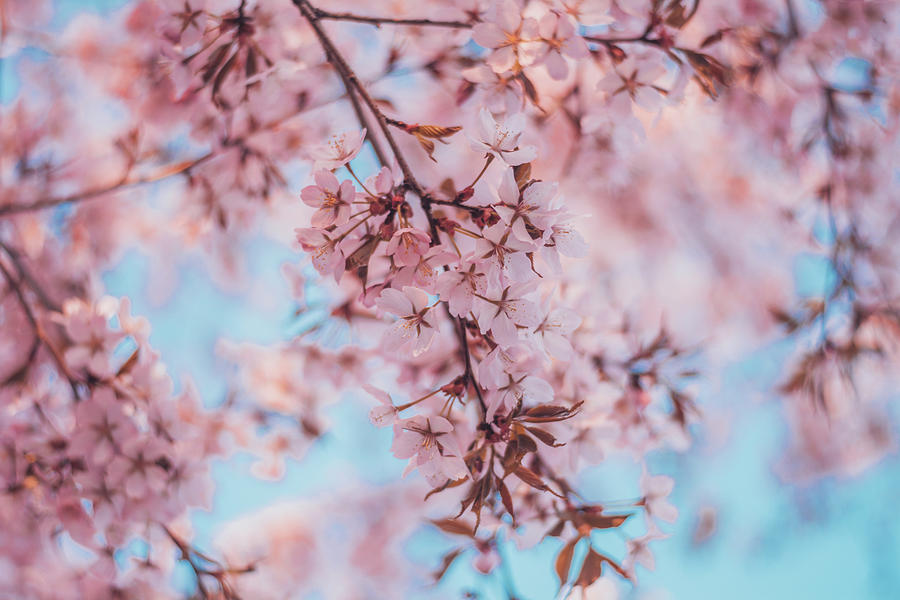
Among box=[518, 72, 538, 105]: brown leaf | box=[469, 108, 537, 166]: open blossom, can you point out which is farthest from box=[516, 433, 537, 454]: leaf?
box=[518, 72, 538, 105]: brown leaf

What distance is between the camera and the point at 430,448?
2.59 ft

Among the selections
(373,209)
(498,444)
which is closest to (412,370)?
(498,444)

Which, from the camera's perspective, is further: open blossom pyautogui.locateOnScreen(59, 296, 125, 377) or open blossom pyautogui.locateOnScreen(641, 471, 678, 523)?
open blossom pyautogui.locateOnScreen(59, 296, 125, 377)

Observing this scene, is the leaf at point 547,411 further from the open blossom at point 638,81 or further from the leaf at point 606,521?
the open blossom at point 638,81

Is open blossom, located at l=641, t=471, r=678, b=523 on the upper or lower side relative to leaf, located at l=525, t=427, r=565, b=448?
lower

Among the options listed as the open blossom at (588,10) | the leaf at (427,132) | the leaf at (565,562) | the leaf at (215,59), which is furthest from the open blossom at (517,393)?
the leaf at (215,59)

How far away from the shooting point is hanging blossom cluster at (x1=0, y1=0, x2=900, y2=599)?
76 cm

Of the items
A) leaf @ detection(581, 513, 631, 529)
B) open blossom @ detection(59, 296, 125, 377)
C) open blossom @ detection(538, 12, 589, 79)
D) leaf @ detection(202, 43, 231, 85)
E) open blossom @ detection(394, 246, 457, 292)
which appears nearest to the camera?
open blossom @ detection(394, 246, 457, 292)

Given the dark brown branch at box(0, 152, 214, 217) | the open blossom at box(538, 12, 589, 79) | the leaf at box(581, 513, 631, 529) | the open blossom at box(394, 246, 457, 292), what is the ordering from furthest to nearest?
the dark brown branch at box(0, 152, 214, 217)
the open blossom at box(538, 12, 589, 79)
the leaf at box(581, 513, 631, 529)
the open blossom at box(394, 246, 457, 292)

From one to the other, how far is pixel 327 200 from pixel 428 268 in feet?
0.51

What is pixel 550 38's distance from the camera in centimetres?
97

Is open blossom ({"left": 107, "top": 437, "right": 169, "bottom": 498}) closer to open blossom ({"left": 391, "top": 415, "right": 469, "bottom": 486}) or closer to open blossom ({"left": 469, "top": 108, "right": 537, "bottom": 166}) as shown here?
open blossom ({"left": 391, "top": 415, "right": 469, "bottom": 486})

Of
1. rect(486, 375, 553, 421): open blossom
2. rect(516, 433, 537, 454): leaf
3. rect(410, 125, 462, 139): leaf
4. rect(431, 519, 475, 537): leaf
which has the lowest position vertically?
rect(431, 519, 475, 537): leaf

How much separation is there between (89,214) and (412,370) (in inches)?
89.3
